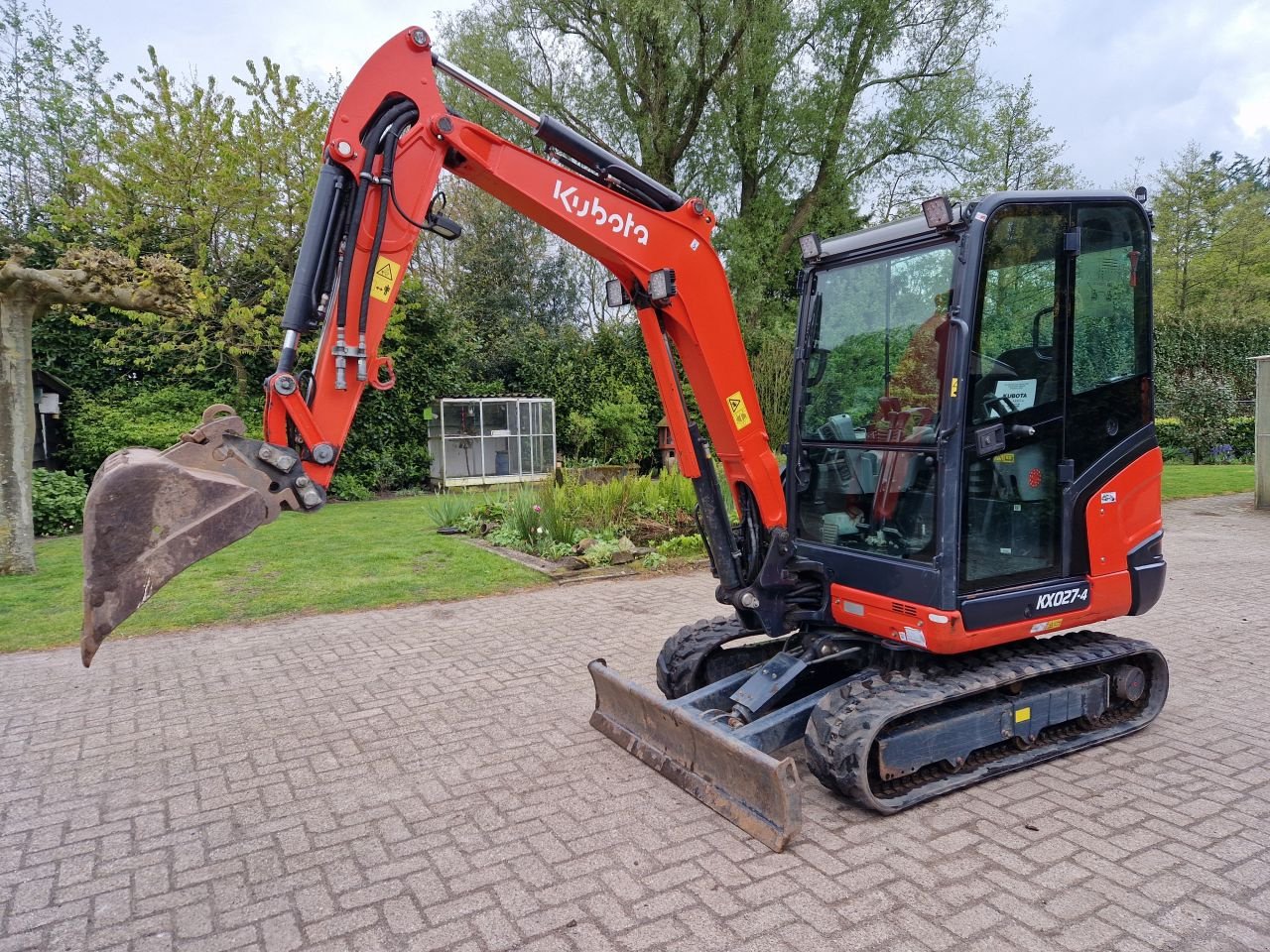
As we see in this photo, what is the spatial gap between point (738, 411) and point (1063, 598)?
1884 millimetres

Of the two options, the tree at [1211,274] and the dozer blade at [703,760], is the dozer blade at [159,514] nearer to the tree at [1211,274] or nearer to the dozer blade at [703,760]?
the dozer blade at [703,760]

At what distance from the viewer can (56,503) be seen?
11750 millimetres

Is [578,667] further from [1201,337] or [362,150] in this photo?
[1201,337]

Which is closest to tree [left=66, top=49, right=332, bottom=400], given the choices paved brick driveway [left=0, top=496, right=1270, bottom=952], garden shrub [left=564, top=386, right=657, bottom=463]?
garden shrub [left=564, top=386, right=657, bottom=463]

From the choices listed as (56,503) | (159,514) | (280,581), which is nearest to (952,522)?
(159,514)

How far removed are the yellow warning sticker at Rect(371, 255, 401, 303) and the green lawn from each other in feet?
14.1

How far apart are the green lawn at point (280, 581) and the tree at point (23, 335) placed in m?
0.53

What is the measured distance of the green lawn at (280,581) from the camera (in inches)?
281

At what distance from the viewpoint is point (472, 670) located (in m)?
5.73

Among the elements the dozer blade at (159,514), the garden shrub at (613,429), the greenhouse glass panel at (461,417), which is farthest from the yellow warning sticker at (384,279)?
the garden shrub at (613,429)

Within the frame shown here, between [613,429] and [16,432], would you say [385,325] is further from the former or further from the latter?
[613,429]

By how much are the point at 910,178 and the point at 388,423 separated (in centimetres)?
1362

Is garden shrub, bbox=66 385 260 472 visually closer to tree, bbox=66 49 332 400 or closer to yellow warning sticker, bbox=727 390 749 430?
tree, bbox=66 49 332 400

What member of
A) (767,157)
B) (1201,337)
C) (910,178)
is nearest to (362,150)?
(767,157)
